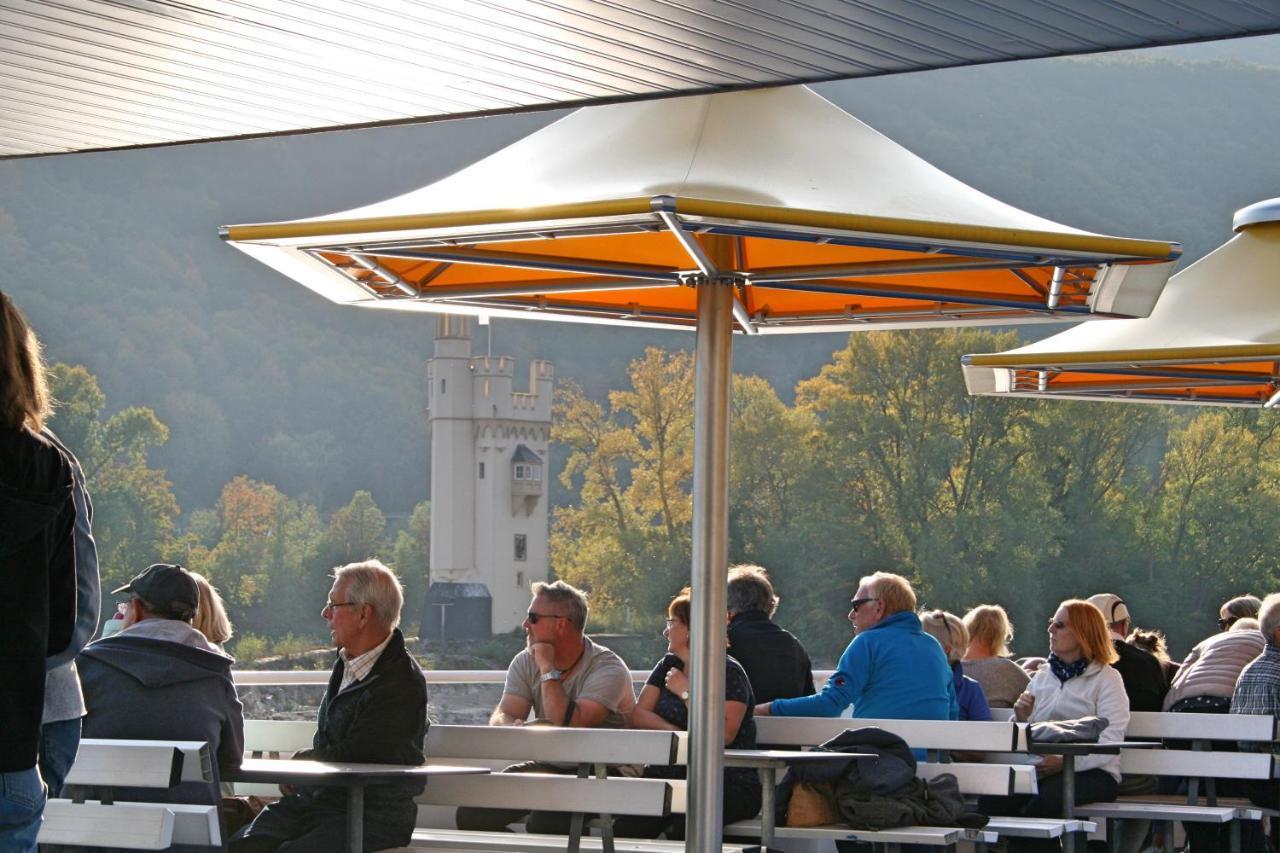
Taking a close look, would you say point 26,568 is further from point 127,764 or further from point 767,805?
point 767,805

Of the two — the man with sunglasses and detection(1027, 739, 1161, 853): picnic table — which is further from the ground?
the man with sunglasses

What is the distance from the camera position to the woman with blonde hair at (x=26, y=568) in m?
2.62

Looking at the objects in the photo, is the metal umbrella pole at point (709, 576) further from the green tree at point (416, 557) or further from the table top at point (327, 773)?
the green tree at point (416, 557)

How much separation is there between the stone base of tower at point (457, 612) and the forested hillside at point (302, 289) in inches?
260

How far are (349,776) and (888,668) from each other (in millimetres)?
2073

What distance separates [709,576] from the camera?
172 inches

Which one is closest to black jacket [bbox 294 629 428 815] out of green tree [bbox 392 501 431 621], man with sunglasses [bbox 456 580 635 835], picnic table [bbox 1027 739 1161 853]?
man with sunglasses [bbox 456 580 635 835]

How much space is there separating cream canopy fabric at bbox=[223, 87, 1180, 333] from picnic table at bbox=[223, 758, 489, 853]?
3.67ft

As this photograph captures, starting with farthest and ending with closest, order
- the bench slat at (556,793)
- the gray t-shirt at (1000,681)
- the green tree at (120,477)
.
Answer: the green tree at (120,477), the gray t-shirt at (1000,681), the bench slat at (556,793)

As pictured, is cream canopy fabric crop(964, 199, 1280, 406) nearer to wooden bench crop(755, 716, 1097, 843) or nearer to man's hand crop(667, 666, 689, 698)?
wooden bench crop(755, 716, 1097, 843)

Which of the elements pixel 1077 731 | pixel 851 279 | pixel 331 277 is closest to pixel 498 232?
pixel 331 277

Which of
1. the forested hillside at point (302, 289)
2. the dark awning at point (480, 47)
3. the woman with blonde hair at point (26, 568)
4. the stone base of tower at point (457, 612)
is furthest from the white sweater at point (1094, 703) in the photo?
the forested hillside at point (302, 289)

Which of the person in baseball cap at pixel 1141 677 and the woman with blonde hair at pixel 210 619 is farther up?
the woman with blonde hair at pixel 210 619

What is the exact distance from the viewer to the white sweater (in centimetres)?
588
